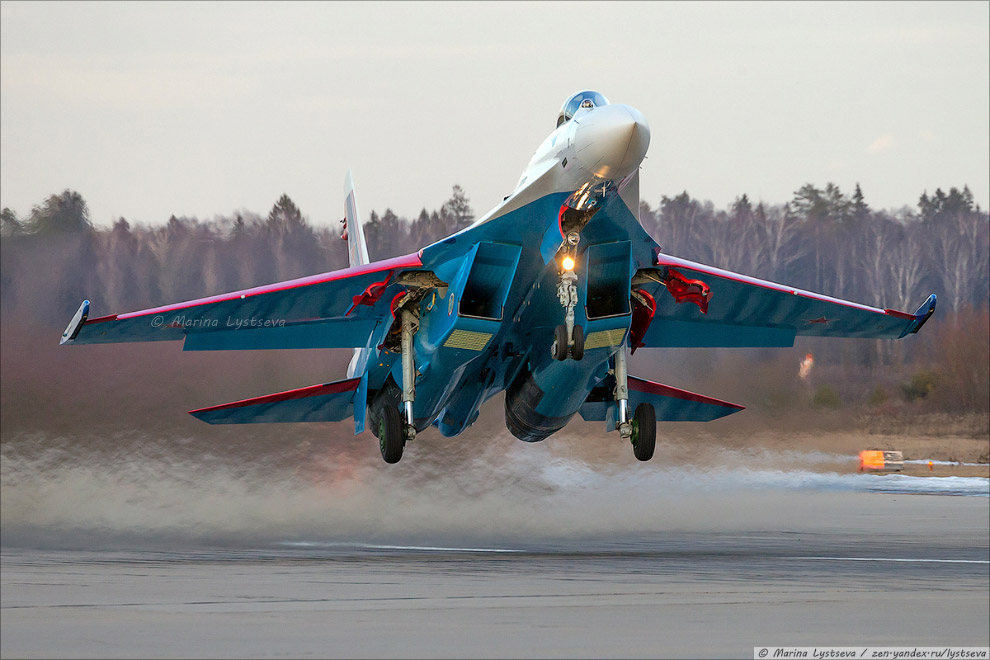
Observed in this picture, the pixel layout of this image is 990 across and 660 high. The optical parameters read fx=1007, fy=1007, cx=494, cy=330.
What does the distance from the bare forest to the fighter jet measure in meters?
6.98

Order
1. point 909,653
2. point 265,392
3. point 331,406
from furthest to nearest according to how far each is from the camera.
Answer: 1. point 909,653
2. point 265,392
3. point 331,406

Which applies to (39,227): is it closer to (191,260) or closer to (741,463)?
(191,260)

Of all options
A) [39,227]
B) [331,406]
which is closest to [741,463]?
[331,406]

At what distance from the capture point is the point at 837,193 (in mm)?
54375

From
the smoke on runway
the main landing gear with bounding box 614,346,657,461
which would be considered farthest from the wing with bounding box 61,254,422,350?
the smoke on runway

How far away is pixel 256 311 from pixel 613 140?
7974 millimetres

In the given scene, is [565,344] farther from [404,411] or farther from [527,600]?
[527,600]

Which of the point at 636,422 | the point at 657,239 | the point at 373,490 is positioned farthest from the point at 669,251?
the point at 636,422

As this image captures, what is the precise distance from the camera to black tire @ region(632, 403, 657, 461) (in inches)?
574

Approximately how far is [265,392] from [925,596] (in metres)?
55.1

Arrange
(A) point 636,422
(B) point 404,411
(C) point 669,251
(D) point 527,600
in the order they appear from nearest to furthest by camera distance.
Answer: (A) point 636,422
(B) point 404,411
(C) point 669,251
(D) point 527,600

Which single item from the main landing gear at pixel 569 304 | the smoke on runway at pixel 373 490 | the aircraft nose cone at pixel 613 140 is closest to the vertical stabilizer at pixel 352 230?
the smoke on runway at pixel 373 490

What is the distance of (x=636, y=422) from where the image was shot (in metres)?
14.7

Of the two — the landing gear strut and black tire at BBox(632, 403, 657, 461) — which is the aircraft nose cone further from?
the landing gear strut
